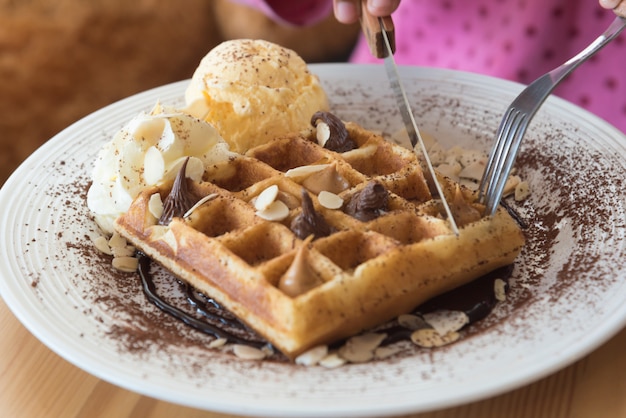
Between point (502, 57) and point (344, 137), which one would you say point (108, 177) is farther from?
point (502, 57)

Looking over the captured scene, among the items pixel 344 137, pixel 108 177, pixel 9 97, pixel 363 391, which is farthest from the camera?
pixel 9 97

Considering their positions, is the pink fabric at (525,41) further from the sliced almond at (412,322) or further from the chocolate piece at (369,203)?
the sliced almond at (412,322)

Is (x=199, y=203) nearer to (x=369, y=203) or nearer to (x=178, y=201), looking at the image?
(x=178, y=201)

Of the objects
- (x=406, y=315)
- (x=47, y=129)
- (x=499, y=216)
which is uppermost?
(x=499, y=216)

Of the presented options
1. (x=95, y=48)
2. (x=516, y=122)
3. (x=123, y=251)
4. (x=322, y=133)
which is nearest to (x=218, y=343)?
(x=123, y=251)

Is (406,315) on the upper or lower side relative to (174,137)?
lower

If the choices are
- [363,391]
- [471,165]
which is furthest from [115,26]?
[363,391]
